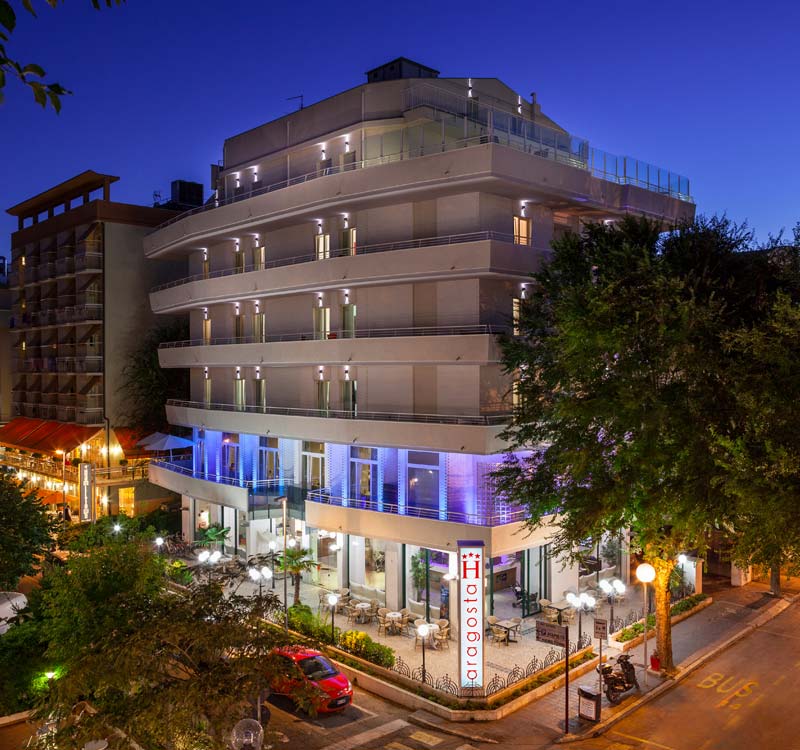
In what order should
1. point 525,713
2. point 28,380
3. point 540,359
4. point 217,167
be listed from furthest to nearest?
1. point 28,380
2. point 217,167
3. point 540,359
4. point 525,713

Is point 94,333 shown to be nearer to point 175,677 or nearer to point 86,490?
point 86,490

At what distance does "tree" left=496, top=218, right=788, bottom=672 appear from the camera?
852 inches

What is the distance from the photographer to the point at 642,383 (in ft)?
71.8

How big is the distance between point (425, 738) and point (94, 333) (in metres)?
38.5

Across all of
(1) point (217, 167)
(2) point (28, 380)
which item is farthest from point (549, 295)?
(2) point (28, 380)

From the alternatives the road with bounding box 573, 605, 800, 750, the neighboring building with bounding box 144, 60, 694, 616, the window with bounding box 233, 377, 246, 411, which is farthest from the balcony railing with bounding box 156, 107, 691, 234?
the road with bounding box 573, 605, 800, 750

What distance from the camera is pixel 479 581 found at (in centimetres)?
2292

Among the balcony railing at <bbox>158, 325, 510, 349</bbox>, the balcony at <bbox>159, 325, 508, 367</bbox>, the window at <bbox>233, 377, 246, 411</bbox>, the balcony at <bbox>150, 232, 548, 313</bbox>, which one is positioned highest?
the balcony at <bbox>150, 232, 548, 313</bbox>

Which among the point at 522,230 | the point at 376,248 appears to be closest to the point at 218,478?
the point at 376,248

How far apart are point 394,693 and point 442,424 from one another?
9.97 m

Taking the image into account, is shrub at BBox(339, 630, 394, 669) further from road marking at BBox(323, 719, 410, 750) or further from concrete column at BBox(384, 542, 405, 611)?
concrete column at BBox(384, 542, 405, 611)

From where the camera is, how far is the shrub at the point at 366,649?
24766 millimetres

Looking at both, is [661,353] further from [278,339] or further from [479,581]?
[278,339]

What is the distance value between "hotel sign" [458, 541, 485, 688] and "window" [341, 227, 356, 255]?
1596 centimetres
